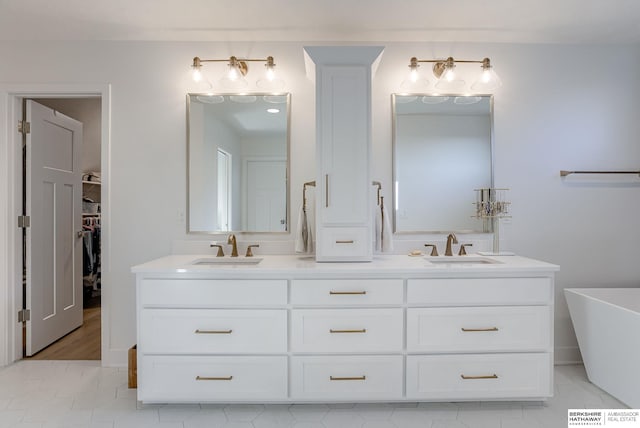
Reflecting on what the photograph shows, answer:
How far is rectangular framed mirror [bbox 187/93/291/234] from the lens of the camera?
2547mm

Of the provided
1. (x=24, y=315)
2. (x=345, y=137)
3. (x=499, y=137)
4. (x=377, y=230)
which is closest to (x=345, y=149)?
(x=345, y=137)

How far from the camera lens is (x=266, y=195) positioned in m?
2.55

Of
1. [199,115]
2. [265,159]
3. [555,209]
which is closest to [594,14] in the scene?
[555,209]

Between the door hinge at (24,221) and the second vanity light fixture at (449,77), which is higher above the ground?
the second vanity light fixture at (449,77)

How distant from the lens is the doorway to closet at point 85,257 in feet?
9.06

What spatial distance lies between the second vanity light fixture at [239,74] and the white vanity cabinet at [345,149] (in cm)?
44

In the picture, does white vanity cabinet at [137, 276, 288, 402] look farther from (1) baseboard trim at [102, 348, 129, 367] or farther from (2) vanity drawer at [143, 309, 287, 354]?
(1) baseboard trim at [102, 348, 129, 367]

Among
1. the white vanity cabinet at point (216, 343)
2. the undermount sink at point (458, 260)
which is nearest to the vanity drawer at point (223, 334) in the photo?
the white vanity cabinet at point (216, 343)

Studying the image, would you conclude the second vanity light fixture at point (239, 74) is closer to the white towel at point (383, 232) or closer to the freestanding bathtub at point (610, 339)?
the white towel at point (383, 232)

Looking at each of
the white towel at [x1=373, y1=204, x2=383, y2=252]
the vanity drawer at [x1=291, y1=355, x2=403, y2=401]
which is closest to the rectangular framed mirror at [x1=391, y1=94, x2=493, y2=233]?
the white towel at [x1=373, y1=204, x2=383, y2=252]

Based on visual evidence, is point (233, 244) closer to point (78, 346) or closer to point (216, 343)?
point (216, 343)

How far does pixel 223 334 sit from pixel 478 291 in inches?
55.8

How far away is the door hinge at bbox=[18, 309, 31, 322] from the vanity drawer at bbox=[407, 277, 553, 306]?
2.82 metres

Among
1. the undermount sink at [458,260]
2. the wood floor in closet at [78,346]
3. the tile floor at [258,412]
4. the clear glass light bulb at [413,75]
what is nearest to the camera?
the tile floor at [258,412]
